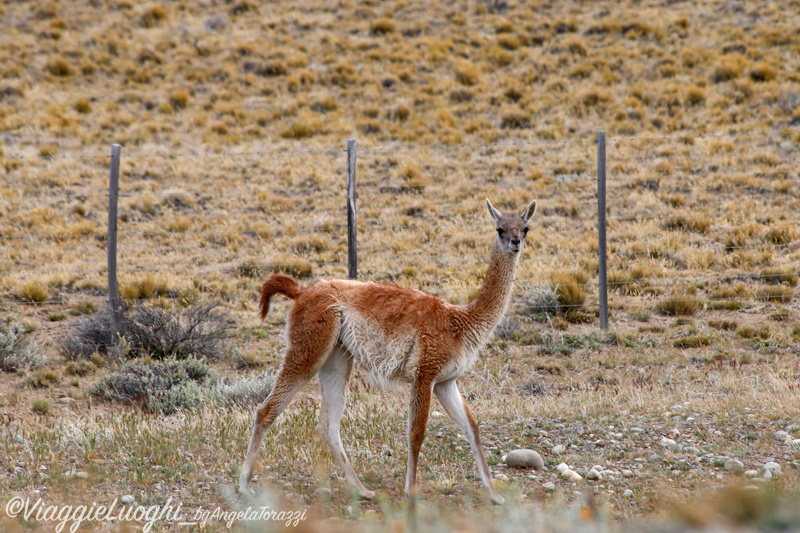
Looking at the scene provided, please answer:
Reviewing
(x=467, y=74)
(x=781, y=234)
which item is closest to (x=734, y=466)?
(x=781, y=234)

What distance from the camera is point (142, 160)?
18.3 metres

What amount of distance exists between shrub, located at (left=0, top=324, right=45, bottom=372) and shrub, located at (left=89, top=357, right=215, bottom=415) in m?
1.25

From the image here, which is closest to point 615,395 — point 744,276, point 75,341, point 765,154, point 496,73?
point 744,276

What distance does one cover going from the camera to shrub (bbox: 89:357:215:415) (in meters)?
7.12

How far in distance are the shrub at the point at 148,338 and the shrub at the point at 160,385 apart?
55cm

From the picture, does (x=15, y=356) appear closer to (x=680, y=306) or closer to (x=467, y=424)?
(x=467, y=424)

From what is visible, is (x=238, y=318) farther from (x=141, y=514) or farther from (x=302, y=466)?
(x=141, y=514)

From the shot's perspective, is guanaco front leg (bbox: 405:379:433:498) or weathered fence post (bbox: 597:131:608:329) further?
weathered fence post (bbox: 597:131:608:329)

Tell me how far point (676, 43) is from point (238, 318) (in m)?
19.3

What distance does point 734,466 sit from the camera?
4.75 metres

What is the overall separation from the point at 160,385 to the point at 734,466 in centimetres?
578

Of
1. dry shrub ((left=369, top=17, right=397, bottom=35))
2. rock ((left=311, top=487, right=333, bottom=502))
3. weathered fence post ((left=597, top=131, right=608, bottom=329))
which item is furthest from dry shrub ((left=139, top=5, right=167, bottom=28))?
rock ((left=311, top=487, right=333, bottom=502))

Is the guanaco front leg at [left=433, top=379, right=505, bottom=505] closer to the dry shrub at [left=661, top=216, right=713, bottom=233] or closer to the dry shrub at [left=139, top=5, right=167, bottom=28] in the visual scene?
the dry shrub at [left=661, top=216, right=713, bottom=233]

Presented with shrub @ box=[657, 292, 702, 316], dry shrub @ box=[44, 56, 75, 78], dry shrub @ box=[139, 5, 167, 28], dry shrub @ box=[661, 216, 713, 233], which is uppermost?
dry shrub @ box=[139, 5, 167, 28]
